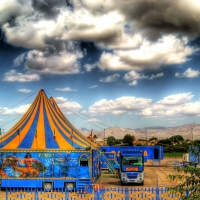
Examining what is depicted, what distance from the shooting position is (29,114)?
2736cm

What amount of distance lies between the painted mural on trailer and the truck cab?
13.4ft

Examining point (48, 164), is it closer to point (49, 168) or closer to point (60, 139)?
point (49, 168)

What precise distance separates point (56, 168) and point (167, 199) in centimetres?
902

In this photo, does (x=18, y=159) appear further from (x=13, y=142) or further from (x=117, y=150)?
(x=117, y=150)

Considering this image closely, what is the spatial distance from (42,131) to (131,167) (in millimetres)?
7742

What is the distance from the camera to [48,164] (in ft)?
74.5

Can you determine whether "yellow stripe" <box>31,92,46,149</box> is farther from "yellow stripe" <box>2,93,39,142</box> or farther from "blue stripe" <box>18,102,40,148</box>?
"yellow stripe" <box>2,93,39,142</box>

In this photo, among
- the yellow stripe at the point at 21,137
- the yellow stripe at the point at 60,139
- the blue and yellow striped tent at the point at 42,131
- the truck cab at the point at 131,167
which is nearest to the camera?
the yellow stripe at the point at 21,137

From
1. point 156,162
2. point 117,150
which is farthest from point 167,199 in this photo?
point 156,162

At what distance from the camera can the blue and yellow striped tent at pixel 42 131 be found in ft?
80.5

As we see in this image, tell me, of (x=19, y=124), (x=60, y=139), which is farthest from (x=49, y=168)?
(x=19, y=124)

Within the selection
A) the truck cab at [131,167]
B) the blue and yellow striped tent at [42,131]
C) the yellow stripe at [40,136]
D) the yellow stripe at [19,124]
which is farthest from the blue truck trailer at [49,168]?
the truck cab at [131,167]

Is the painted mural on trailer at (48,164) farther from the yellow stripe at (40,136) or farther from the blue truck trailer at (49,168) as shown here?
the yellow stripe at (40,136)

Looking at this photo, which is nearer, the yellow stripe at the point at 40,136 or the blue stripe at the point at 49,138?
the yellow stripe at the point at 40,136
